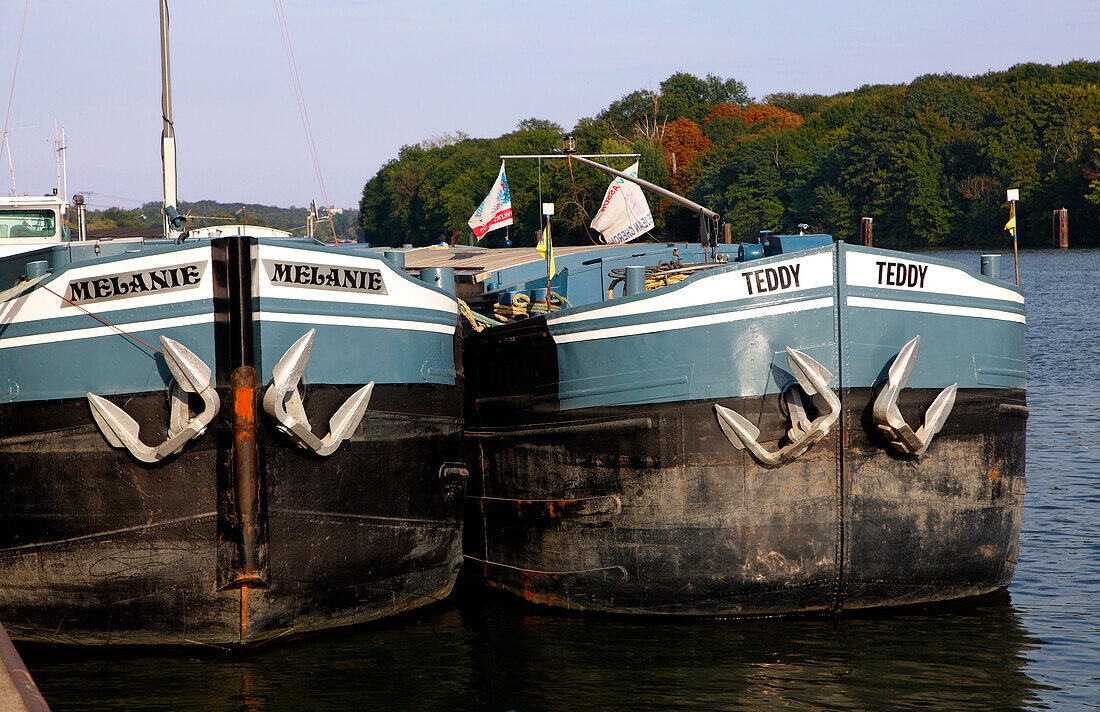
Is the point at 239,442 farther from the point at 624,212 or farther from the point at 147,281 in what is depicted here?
the point at 624,212

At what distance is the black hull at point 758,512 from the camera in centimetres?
971

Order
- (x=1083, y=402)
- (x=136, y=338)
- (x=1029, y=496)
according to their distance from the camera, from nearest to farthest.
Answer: (x=136, y=338) → (x=1029, y=496) → (x=1083, y=402)

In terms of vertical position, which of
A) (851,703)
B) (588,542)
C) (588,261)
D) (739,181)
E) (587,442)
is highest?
(739,181)

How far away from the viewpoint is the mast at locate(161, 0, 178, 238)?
12.6 meters

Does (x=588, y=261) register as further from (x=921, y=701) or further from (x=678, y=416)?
(x=921, y=701)

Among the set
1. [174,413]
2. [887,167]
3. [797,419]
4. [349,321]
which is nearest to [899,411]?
Answer: [797,419]

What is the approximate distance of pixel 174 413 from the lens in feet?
28.9

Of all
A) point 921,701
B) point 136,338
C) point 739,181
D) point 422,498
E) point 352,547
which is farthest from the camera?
point 739,181

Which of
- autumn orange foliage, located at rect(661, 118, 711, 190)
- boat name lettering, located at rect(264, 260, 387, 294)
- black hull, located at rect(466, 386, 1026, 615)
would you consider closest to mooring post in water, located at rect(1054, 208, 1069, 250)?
autumn orange foliage, located at rect(661, 118, 711, 190)

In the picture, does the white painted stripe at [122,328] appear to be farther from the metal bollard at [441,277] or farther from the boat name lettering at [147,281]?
the metal bollard at [441,277]

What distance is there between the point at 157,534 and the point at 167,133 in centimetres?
565

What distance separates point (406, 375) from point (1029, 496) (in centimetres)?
991

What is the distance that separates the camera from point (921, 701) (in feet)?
27.0

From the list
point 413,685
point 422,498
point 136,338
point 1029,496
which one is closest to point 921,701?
point 413,685
